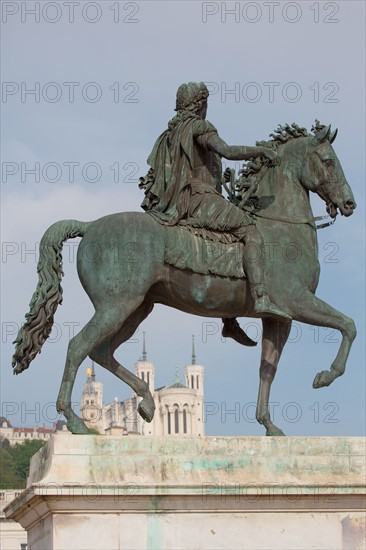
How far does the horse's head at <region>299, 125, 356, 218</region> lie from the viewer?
13219 millimetres

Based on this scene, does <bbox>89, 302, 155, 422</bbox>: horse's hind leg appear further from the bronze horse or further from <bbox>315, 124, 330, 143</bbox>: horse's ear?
<bbox>315, 124, 330, 143</bbox>: horse's ear

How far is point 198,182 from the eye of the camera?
1315 centimetres

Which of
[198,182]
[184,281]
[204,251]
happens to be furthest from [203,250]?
[198,182]

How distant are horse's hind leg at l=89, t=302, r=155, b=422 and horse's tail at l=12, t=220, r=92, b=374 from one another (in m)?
0.57

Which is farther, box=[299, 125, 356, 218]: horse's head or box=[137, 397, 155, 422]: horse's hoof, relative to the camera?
box=[299, 125, 356, 218]: horse's head

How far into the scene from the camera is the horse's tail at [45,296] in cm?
1282

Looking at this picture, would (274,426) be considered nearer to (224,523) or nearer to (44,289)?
(224,523)

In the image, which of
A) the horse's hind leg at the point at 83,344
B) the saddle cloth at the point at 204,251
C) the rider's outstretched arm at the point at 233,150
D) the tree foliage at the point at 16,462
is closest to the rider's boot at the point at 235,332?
the saddle cloth at the point at 204,251

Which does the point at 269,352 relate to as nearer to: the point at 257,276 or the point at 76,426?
the point at 257,276

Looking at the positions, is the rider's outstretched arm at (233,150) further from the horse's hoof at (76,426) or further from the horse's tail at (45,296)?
the horse's hoof at (76,426)

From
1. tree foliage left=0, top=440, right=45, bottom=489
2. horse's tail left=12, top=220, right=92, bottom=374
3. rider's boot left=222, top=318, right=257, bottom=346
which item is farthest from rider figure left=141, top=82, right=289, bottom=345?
tree foliage left=0, top=440, right=45, bottom=489

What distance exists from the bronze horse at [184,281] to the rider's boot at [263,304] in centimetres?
16

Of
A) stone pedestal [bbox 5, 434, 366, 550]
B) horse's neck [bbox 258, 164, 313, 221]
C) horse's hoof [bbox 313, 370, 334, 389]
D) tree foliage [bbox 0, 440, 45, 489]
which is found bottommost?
stone pedestal [bbox 5, 434, 366, 550]

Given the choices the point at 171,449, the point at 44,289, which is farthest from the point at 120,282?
the point at 171,449
